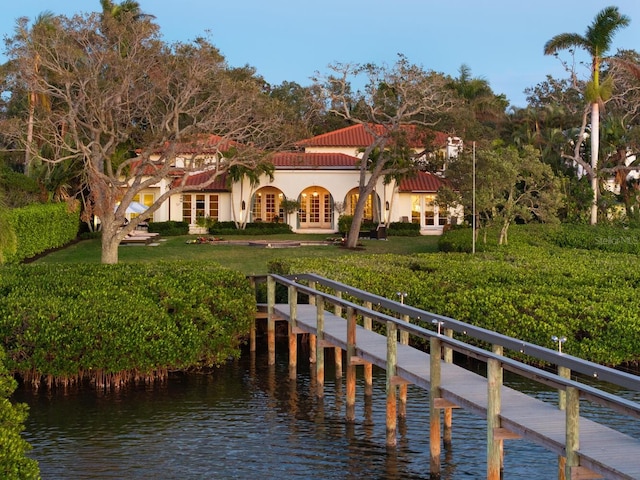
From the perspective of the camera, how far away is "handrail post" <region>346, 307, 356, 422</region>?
548 inches

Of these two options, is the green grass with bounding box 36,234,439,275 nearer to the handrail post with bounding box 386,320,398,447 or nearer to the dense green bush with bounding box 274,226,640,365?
the dense green bush with bounding box 274,226,640,365

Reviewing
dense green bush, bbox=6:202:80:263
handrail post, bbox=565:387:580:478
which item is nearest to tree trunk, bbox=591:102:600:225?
dense green bush, bbox=6:202:80:263

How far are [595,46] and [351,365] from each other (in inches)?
1251

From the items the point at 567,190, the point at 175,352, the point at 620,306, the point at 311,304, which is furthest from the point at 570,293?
the point at 567,190

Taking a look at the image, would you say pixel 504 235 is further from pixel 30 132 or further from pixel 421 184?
pixel 30 132

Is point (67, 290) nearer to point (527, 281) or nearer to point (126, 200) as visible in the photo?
point (527, 281)

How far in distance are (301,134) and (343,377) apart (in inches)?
685

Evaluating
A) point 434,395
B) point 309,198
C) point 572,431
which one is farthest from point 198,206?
point 572,431

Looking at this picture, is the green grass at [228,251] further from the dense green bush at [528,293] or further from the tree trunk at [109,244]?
the dense green bush at [528,293]

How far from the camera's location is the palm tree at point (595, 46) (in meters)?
41.6

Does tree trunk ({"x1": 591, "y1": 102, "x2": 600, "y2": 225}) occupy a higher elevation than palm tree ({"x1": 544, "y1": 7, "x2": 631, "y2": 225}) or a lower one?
lower

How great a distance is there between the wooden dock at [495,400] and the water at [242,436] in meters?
0.49

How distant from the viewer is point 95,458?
1243cm

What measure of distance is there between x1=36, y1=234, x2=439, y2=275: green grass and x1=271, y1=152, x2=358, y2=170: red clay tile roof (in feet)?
19.1
